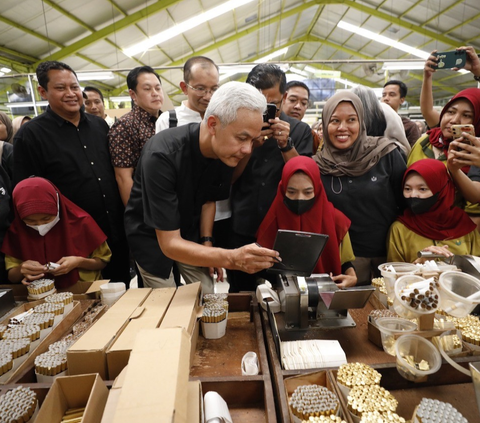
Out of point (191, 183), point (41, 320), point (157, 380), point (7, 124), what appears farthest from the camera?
point (7, 124)

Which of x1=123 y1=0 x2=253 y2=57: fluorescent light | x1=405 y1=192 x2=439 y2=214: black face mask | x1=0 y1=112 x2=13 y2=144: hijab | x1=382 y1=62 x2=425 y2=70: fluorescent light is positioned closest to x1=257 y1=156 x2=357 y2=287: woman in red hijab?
x1=405 y1=192 x2=439 y2=214: black face mask

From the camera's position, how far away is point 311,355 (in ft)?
3.40

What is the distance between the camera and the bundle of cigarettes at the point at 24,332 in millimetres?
1132

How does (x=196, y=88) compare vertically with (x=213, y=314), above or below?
above

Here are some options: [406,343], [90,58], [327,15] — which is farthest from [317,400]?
[327,15]

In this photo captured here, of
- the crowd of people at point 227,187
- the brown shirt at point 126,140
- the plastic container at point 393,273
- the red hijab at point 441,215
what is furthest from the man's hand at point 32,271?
the red hijab at point 441,215

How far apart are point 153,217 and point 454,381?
4.17 ft

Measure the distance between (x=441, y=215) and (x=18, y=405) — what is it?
2.01 meters

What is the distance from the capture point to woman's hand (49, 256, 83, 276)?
67.6 inches

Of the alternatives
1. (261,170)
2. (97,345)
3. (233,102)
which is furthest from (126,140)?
(97,345)

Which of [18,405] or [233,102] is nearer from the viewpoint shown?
[18,405]

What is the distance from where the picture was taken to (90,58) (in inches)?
328

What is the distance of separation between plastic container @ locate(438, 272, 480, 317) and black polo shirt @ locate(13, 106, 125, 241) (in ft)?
6.70

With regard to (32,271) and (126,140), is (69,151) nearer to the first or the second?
(126,140)
